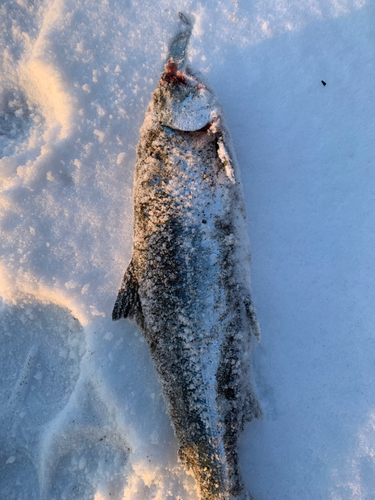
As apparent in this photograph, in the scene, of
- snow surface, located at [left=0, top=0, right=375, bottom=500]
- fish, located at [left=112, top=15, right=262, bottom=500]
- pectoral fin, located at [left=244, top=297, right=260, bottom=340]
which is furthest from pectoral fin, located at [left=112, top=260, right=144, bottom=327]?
pectoral fin, located at [left=244, top=297, right=260, bottom=340]

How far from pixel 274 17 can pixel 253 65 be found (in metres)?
0.57

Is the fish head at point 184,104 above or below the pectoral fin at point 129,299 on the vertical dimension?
above

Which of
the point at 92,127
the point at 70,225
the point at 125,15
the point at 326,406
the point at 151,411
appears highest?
the point at 125,15

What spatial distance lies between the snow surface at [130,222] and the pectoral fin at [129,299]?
430 mm

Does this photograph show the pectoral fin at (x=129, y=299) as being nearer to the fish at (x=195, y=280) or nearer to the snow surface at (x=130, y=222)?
the fish at (x=195, y=280)

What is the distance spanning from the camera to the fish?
2613 millimetres

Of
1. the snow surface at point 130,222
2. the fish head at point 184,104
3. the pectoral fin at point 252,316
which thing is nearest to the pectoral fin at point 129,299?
the snow surface at point 130,222

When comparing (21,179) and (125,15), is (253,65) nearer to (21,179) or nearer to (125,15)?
(125,15)

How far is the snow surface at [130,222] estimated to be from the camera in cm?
324

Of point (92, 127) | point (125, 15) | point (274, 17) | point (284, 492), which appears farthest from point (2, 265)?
point (274, 17)

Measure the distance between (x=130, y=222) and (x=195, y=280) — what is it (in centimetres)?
124

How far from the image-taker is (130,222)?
3449 mm

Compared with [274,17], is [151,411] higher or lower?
lower

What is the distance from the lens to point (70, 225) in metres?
3.46
